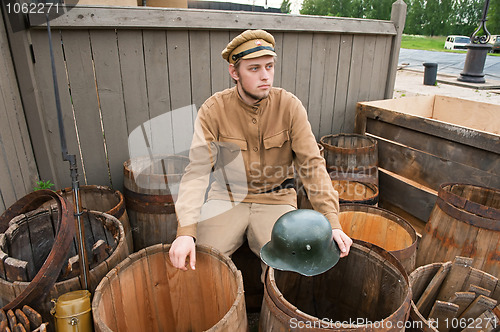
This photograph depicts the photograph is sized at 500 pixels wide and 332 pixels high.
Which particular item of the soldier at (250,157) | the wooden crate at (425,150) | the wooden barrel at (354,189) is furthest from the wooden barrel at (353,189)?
the soldier at (250,157)

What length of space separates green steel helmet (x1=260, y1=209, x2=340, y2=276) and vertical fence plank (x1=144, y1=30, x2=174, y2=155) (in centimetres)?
216

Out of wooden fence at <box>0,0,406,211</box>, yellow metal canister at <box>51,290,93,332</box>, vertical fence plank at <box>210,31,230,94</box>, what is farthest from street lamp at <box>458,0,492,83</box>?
yellow metal canister at <box>51,290,93,332</box>

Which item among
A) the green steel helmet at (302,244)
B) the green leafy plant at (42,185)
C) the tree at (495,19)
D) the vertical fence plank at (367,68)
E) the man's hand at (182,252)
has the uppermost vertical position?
the tree at (495,19)

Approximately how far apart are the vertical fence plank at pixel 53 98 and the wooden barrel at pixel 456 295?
9.97 ft

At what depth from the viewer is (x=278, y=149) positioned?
261cm

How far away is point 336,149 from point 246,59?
1.85 meters

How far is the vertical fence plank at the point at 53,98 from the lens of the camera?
9.33 ft

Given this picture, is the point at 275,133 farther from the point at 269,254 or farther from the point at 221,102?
the point at 269,254

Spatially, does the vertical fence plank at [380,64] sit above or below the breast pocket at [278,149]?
above

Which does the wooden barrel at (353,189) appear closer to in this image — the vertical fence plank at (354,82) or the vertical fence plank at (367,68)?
the vertical fence plank at (354,82)

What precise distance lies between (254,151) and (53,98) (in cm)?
187

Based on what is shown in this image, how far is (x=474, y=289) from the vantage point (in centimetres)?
222

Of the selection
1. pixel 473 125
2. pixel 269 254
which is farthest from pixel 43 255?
pixel 473 125

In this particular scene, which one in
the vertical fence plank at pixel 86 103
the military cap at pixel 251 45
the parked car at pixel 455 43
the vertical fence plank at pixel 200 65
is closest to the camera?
the military cap at pixel 251 45
